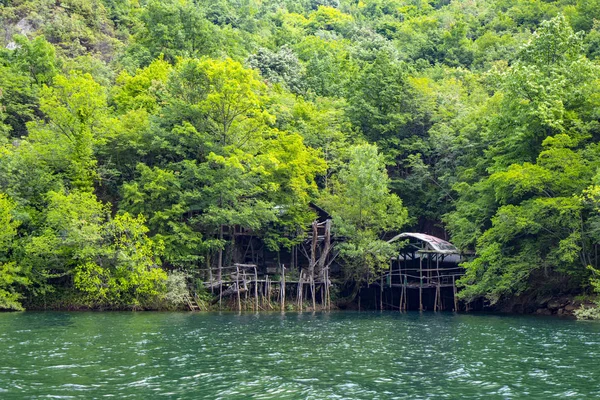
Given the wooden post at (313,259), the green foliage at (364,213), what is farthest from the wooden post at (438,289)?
the wooden post at (313,259)

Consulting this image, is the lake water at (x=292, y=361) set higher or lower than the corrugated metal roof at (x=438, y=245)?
lower

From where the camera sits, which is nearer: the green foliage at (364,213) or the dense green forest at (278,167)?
the dense green forest at (278,167)

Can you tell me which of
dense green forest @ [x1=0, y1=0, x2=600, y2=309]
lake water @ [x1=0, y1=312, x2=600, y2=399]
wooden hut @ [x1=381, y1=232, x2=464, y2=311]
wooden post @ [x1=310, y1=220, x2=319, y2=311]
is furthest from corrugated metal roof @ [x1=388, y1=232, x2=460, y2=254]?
lake water @ [x1=0, y1=312, x2=600, y2=399]

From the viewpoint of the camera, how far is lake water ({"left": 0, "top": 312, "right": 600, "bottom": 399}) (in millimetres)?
13430

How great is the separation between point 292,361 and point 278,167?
87.6 feet

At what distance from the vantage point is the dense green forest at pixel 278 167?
35688 mm

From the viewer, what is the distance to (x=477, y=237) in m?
38.2

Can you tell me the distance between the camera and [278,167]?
43250 mm

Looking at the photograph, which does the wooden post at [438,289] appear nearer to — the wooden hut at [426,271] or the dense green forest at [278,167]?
the wooden hut at [426,271]

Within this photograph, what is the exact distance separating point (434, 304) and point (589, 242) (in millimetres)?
14163

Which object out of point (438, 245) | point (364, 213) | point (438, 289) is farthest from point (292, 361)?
point (438, 289)

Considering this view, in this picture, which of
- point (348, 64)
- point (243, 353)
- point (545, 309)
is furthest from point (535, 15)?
point (243, 353)

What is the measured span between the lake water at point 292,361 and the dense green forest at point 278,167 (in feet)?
27.2

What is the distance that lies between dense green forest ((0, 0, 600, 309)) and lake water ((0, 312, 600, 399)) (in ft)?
27.2
